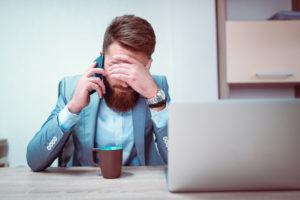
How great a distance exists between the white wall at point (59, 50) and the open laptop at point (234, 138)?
166cm

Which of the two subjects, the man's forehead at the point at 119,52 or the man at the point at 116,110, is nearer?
the man at the point at 116,110

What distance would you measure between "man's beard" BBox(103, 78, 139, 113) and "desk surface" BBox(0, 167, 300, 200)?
0.49 meters

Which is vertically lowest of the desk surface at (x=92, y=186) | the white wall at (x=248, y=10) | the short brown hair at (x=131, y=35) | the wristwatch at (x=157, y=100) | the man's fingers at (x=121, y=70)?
the desk surface at (x=92, y=186)

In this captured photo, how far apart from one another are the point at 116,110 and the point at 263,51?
4.65 feet

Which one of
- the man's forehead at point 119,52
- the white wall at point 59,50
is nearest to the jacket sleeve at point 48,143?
the man's forehead at point 119,52

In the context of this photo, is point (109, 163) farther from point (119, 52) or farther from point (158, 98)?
point (119, 52)

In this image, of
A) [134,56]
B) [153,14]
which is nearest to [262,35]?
[153,14]

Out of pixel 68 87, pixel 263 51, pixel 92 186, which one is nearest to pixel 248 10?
pixel 263 51

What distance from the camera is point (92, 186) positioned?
74 cm

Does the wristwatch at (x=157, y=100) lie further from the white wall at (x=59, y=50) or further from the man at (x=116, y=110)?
the white wall at (x=59, y=50)

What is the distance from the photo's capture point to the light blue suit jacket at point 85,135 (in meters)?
1.06

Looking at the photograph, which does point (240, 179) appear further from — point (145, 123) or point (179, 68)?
point (179, 68)

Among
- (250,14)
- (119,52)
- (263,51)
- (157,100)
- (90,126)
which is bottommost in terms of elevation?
(90,126)

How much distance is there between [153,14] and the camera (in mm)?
2307
